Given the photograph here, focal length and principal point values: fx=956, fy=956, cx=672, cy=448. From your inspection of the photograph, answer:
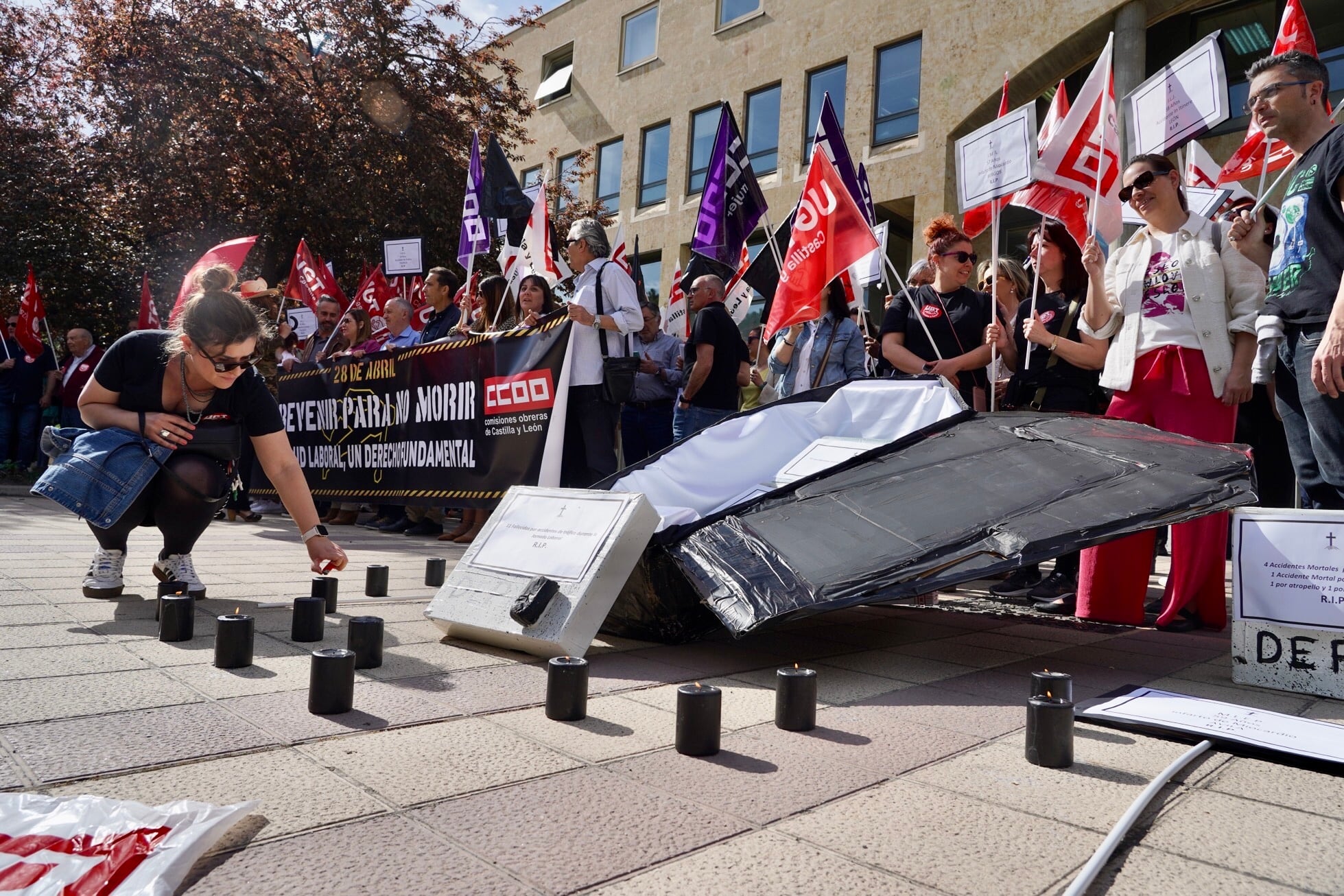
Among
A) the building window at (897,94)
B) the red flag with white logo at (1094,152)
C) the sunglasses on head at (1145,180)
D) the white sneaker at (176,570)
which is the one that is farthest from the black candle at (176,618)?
the building window at (897,94)

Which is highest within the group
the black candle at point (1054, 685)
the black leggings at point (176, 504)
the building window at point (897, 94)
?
the building window at point (897, 94)

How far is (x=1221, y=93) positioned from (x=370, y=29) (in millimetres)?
16345

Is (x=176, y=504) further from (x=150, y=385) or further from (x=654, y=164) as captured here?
(x=654, y=164)

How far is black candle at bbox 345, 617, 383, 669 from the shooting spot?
307cm

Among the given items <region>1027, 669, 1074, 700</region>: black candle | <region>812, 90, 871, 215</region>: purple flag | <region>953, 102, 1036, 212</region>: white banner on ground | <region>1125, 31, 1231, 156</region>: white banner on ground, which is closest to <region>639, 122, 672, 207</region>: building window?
<region>812, 90, 871, 215</region>: purple flag

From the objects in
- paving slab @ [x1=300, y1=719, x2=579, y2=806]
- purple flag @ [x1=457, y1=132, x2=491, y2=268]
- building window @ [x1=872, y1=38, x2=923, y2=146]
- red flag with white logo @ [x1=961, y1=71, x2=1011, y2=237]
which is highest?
building window @ [x1=872, y1=38, x2=923, y2=146]

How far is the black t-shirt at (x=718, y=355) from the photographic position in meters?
6.97

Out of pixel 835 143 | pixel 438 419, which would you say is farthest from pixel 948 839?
pixel 438 419

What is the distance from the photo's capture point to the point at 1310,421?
3.36 meters

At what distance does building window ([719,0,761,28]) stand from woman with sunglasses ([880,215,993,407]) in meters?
17.9

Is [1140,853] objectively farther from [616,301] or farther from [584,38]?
[584,38]

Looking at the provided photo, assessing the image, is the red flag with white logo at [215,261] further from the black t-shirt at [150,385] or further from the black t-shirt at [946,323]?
the black t-shirt at [946,323]

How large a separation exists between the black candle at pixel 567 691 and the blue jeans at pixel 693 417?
174 inches

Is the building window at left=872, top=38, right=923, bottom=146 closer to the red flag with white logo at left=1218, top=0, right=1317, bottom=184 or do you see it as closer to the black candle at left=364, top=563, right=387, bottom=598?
the red flag with white logo at left=1218, top=0, right=1317, bottom=184
